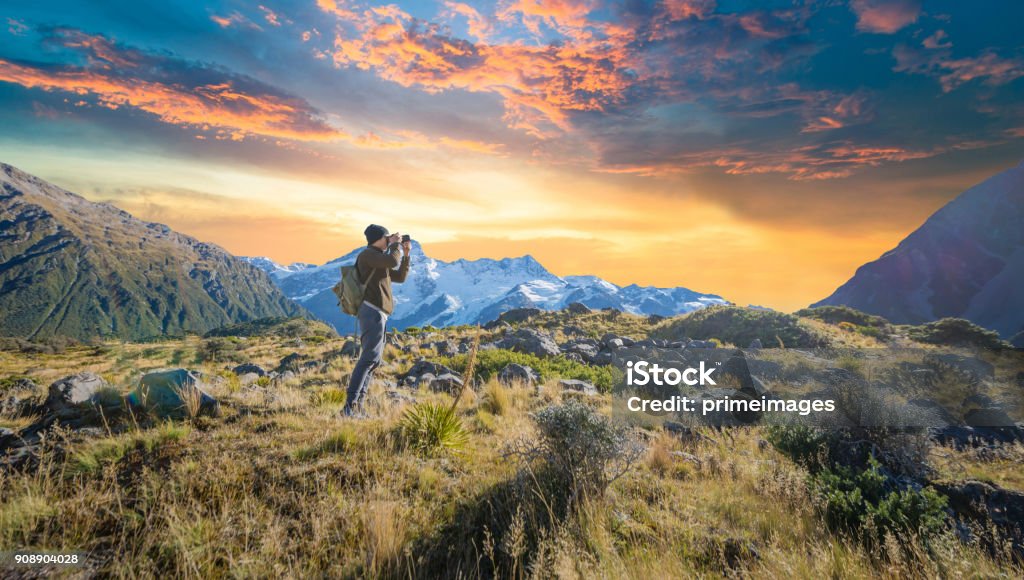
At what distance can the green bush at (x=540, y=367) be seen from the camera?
13.6 m

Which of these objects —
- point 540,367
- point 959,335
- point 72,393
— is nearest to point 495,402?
point 540,367

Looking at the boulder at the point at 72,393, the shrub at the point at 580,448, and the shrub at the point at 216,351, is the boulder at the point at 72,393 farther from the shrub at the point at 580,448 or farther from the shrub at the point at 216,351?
the shrub at the point at 216,351

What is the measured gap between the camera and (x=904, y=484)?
4.88 meters

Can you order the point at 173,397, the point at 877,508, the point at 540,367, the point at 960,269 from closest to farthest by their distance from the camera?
1. the point at 877,508
2. the point at 173,397
3. the point at 540,367
4. the point at 960,269

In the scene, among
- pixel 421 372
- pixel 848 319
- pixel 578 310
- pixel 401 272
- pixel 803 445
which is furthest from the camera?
pixel 578 310

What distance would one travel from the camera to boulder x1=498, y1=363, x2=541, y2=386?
467 inches

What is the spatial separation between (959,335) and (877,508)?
32160 millimetres

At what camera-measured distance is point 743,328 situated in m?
28.4

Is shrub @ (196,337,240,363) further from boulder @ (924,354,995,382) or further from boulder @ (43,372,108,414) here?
boulder @ (924,354,995,382)

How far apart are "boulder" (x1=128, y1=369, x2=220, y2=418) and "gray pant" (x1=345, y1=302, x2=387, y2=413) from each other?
2.12 meters

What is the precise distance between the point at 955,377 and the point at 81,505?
74.7 ft

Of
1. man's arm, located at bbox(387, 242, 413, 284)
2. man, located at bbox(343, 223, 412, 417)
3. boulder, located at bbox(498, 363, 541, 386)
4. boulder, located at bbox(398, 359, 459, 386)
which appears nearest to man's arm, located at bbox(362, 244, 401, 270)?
man, located at bbox(343, 223, 412, 417)

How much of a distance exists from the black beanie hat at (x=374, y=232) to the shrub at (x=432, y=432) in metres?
3.14

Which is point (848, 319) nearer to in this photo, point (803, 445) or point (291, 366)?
point (803, 445)
